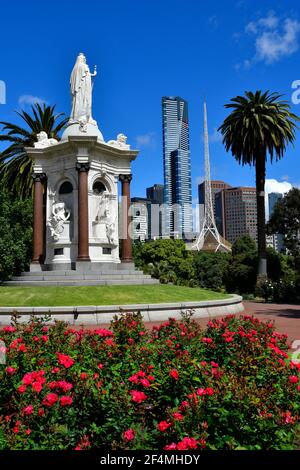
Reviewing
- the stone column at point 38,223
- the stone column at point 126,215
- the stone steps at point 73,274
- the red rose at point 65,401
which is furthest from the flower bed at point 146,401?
the stone column at point 126,215

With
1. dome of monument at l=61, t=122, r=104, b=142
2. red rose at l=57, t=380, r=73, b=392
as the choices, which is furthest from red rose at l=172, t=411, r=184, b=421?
dome of monument at l=61, t=122, r=104, b=142

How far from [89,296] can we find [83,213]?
23.3ft

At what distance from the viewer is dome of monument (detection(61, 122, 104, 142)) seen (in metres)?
25.8

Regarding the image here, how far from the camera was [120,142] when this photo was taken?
2783 centimetres

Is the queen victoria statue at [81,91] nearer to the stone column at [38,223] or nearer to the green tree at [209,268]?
the stone column at [38,223]

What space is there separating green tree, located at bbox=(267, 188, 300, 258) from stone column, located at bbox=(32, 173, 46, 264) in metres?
29.4

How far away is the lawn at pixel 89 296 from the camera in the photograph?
1736 cm

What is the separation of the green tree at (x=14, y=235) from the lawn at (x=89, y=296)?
43.2ft

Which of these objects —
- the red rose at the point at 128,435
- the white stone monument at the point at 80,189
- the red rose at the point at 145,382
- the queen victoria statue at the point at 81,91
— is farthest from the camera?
the queen victoria statue at the point at 81,91

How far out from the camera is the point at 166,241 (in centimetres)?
6425

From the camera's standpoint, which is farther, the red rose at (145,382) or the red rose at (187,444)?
the red rose at (145,382)

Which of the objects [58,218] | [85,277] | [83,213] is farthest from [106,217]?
[85,277]

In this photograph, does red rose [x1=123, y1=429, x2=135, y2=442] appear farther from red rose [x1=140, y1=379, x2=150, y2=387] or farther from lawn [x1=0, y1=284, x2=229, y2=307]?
lawn [x1=0, y1=284, x2=229, y2=307]
